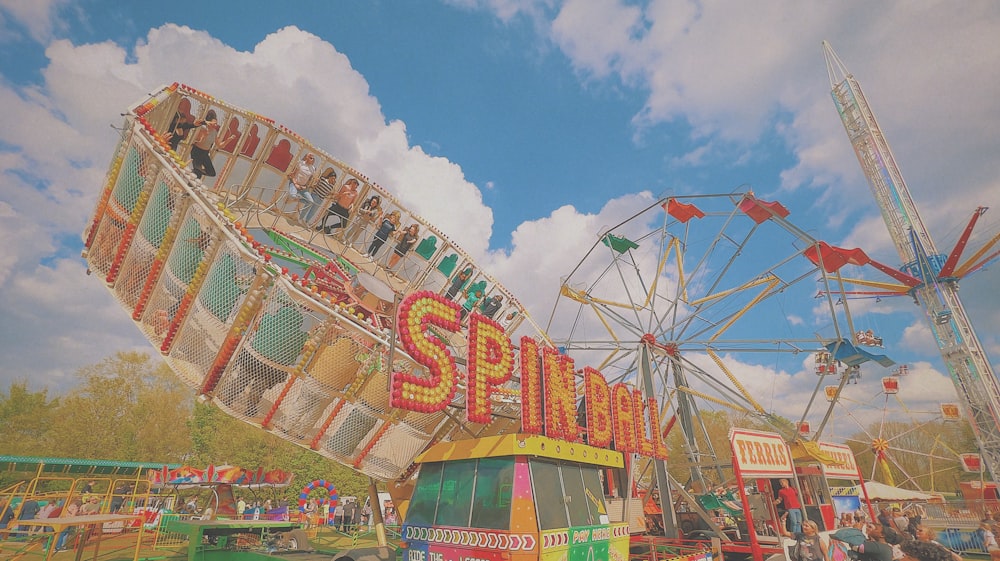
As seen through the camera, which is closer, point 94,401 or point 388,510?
point 388,510

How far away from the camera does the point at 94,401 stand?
37938 mm

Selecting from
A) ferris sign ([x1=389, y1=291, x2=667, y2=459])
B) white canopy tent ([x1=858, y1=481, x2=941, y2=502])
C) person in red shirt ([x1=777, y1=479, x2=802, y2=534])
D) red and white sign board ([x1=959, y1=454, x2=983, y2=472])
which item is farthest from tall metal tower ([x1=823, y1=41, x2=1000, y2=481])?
ferris sign ([x1=389, y1=291, x2=667, y2=459])

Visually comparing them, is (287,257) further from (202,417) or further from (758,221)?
(202,417)

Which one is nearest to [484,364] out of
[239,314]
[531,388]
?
[531,388]

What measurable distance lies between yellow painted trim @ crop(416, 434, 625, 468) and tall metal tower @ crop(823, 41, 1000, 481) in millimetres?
41935

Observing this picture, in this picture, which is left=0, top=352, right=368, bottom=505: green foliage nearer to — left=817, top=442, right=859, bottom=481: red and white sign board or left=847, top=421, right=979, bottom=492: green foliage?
left=817, top=442, right=859, bottom=481: red and white sign board

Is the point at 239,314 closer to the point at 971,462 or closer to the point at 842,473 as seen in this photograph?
the point at 842,473

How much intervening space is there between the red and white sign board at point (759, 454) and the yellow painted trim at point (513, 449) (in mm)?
3590

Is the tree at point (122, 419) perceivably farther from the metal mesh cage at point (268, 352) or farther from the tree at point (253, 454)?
the metal mesh cage at point (268, 352)

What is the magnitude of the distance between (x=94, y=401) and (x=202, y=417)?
303 inches

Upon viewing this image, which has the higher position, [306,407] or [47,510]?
[306,407]

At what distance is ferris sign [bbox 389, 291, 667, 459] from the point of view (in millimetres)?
8438

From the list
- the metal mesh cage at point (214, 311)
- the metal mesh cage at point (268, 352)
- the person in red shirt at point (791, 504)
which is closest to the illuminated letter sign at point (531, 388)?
the metal mesh cage at point (268, 352)

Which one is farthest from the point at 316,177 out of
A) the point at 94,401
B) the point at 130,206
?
the point at 94,401
